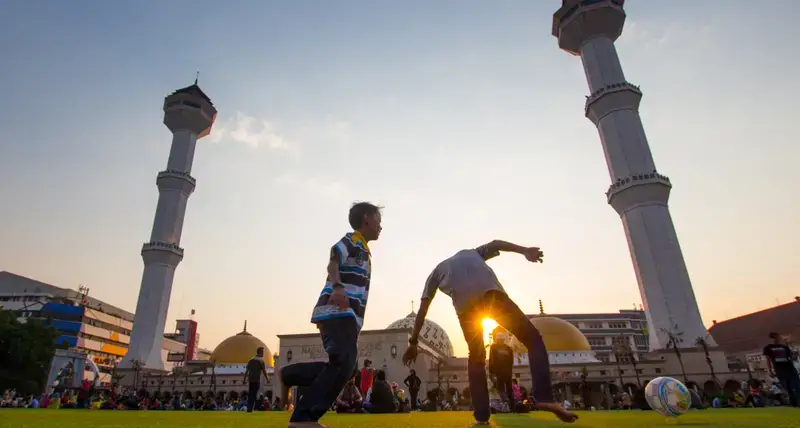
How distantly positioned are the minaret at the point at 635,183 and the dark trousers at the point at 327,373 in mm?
30789

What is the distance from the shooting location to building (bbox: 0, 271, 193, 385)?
50.4 metres

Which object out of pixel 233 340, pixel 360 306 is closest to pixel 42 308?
pixel 233 340

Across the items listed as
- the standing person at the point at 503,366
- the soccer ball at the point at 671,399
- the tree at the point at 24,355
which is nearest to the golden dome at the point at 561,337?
the standing person at the point at 503,366

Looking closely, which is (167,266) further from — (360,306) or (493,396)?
(360,306)

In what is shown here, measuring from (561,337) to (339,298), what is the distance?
41.1 m

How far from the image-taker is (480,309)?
3.94m

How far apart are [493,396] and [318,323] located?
7126mm

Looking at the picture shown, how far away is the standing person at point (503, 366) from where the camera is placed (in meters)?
7.02

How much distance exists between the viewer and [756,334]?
48938 mm

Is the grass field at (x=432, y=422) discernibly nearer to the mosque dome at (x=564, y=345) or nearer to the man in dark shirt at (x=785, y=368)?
the man in dark shirt at (x=785, y=368)

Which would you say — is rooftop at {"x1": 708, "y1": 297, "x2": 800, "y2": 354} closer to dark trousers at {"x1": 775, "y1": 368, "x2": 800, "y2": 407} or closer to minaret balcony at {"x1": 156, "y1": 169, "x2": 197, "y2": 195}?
dark trousers at {"x1": 775, "y1": 368, "x2": 800, "y2": 407}

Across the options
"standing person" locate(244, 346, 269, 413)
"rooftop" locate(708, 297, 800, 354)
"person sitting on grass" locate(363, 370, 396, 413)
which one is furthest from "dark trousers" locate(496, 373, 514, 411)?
"rooftop" locate(708, 297, 800, 354)

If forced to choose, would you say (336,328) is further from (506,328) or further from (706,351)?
(706,351)

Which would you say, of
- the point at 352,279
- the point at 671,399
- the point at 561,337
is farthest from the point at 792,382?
the point at 561,337
